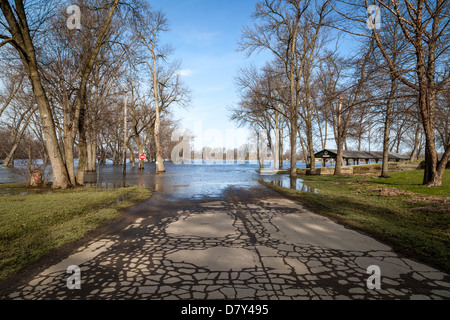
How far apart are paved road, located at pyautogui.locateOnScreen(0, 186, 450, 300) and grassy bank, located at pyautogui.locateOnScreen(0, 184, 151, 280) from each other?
526 millimetres

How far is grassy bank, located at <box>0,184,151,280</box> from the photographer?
13.2ft

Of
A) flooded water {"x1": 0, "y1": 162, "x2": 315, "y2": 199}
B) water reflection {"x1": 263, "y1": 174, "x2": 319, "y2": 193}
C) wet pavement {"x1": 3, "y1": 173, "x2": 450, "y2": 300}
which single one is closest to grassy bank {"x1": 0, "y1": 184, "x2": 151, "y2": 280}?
wet pavement {"x1": 3, "y1": 173, "x2": 450, "y2": 300}

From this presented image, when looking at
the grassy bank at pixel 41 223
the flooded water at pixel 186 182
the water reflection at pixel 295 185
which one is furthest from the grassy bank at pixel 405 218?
the grassy bank at pixel 41 223

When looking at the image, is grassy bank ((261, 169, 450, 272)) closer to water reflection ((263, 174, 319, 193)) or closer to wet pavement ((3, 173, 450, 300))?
wet pavement ((3, 173, 450, 300))

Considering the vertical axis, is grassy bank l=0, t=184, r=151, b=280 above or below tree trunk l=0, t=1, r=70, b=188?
below

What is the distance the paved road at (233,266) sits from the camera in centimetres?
282

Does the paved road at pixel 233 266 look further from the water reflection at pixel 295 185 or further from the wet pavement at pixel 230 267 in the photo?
the water reflection at pixel 295 185

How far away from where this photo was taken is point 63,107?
13.5 meters

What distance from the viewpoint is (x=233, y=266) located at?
137 inches

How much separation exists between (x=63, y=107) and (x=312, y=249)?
1520 cm

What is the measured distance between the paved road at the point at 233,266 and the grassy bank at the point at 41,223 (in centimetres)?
53

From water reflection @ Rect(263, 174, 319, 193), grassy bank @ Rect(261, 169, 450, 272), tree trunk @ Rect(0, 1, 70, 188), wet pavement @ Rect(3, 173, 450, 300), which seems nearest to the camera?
wet pavement @ Rect(3, 173, 450, 300)
